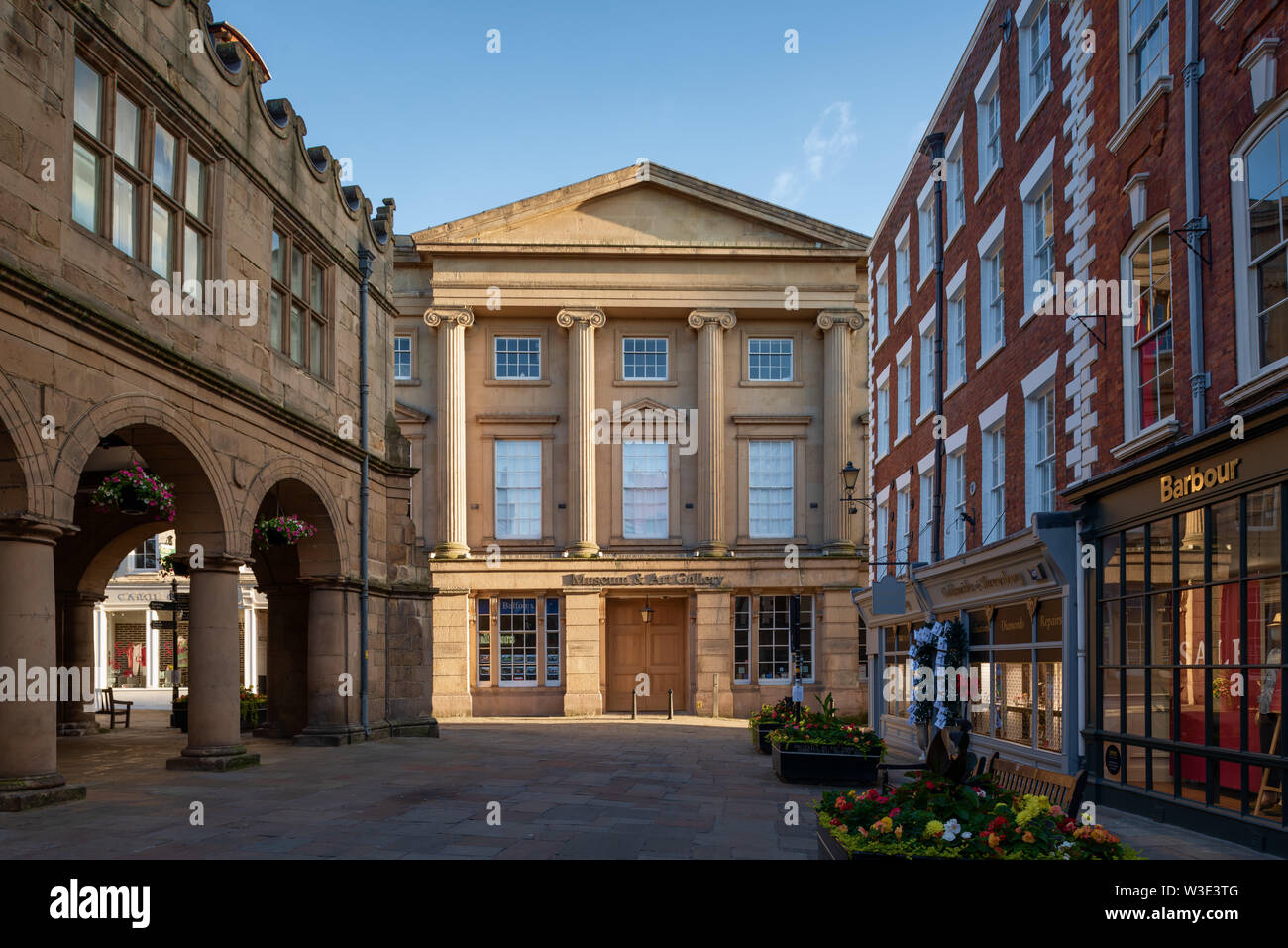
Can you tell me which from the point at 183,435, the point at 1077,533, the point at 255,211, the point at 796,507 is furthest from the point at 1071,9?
the point at 796,507

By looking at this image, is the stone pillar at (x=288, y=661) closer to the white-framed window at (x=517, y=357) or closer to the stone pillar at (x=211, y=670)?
the stone pillar at (x=211, y=670)

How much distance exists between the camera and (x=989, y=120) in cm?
1972

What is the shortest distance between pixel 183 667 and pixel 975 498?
40301 mm

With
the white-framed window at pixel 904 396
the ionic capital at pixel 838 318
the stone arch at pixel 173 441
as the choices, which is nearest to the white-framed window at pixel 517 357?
the ionic capital at pixel 838 318

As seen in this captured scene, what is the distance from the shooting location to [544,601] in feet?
115

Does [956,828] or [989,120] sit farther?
[989,120]

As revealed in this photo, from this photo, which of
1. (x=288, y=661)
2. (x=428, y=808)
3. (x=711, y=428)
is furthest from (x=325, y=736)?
(x=711, y=428)

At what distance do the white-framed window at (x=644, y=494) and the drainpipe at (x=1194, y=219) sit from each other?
2485cm

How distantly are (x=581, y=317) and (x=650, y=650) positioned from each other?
1078 cm

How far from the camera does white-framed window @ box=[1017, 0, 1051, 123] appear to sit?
16609 mm

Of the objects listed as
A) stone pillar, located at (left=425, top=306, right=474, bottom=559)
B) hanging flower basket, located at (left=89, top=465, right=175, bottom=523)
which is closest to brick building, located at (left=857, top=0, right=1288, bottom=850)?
hanging flower basket, located at (left=89, top=465, right=175, bottom=523)

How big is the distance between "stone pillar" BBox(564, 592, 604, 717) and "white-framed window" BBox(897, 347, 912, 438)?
504 inches

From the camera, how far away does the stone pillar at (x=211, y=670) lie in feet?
48.7

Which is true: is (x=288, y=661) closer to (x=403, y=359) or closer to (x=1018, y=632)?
(x=1018, y=632)
